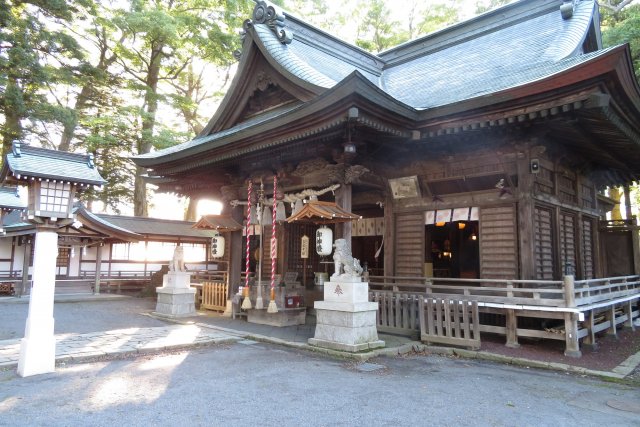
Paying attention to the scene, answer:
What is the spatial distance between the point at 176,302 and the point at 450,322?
7717 mm

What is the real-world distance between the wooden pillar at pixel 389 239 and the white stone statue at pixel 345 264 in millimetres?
2925

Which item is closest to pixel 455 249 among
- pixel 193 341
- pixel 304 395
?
pixel 193 341

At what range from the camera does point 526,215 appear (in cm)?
884

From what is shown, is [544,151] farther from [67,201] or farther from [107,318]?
[107,318]

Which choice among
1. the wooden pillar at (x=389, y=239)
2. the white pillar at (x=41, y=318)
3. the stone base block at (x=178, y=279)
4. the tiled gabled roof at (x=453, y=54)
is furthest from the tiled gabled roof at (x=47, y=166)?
the wooden pillar at (x=389, y=239)

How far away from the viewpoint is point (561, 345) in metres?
8.43

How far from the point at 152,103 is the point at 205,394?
23084 millimetres

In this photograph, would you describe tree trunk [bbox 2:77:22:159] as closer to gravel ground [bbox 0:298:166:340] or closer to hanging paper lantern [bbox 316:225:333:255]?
gravel ground [bbox 0:298:166:340]

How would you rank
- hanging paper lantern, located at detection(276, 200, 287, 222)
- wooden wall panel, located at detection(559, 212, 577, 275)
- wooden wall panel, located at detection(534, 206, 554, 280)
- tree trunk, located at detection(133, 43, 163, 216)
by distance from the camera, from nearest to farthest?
wooden wall panel, located at detection(534, 206, 554, 280), wooden wall panel, located at detection(559, 212, 577, 275), hanging paper lantern, located at detection(276, 200, 287, 222), tree trunk, located at detection(133, 43, 163, 216)

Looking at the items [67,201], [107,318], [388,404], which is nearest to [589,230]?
[388,404]

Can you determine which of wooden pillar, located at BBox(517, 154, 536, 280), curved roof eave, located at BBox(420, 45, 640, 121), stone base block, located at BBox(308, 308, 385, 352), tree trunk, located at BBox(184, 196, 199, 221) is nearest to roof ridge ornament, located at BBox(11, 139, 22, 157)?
stone base block, located at BBox(308, 308, 385, 352)

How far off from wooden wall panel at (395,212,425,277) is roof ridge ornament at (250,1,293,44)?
584cm

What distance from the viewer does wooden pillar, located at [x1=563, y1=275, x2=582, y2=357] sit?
744cm

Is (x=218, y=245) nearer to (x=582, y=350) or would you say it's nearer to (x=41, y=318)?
(x=41, y=318)
